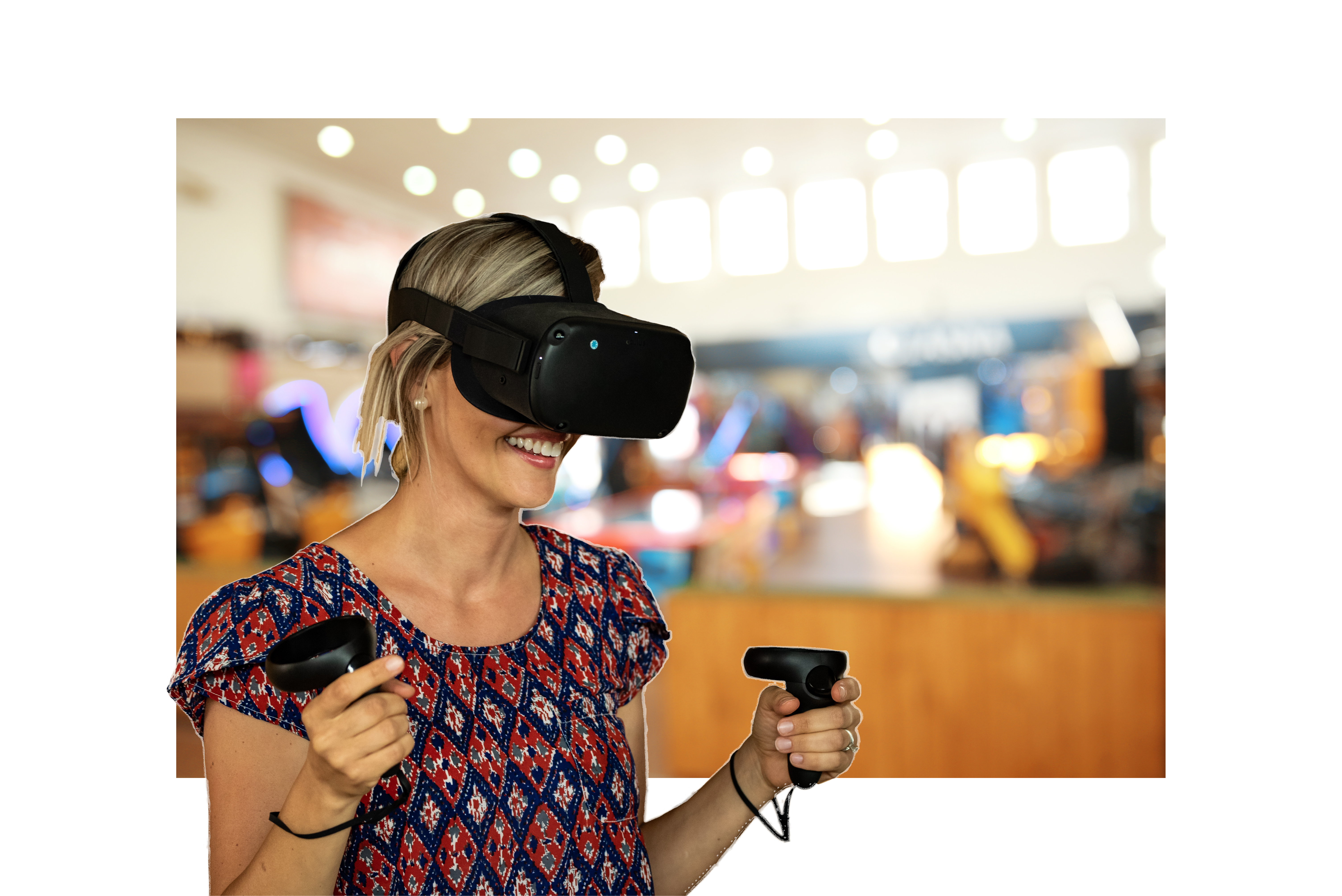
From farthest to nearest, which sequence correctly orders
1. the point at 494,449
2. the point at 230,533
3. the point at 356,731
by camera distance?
1. the point at 230,533
2. the point at 494,449
3. the point at 356,731

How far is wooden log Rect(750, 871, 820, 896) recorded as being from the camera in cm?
163

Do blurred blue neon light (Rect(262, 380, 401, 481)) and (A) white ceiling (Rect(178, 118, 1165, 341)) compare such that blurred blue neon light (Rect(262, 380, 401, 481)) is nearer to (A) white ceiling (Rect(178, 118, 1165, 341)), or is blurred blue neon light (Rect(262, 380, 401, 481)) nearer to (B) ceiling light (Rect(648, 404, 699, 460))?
(A) white ceiling (Rect(178, 118, 1165, 341))

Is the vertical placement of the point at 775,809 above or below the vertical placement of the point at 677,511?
below

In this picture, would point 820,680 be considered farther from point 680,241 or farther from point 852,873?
point 680,241

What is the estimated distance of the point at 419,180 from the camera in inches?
144

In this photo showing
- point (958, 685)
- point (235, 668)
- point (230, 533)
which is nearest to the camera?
point (235, 668)

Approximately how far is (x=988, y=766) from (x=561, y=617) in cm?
239

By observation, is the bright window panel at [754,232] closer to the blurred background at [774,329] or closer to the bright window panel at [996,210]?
the blurred background at [774,329]

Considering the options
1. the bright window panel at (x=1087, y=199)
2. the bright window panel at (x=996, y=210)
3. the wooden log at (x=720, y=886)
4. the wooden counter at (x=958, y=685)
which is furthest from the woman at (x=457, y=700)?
the bright window panel at (x=1087, y=199)

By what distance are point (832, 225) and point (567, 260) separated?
3.08m

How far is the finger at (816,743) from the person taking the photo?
0.93 meters

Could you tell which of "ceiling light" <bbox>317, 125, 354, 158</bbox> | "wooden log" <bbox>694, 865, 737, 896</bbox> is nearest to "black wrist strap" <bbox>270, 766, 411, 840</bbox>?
"wooden log" <bbox>694, 865, 737, 896</bbox>

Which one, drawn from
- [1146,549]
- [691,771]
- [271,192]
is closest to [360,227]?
[271,192]

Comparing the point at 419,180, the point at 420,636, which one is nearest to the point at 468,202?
the point at 419,180
